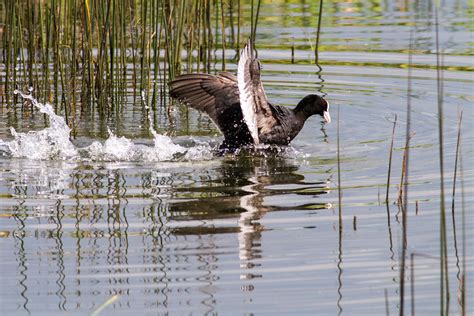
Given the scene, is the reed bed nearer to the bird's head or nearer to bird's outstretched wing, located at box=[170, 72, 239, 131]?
bird's outstretched wing, located at box=[170, 72, 239, 131]

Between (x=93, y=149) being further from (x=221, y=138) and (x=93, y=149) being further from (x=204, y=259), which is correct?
(x=204, y=259)

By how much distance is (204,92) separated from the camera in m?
7.40

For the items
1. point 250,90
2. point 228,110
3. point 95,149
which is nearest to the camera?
point 250,90

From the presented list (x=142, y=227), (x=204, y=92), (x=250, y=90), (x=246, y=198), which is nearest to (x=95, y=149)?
(x=204, y=92)

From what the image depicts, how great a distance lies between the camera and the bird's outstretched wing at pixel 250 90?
668cm

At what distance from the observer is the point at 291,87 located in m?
9.55

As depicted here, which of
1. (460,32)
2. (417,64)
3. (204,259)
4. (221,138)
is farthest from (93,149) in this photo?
(460,32)

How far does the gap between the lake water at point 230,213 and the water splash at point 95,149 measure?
0.01 metres

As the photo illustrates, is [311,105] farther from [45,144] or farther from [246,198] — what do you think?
[45,144]

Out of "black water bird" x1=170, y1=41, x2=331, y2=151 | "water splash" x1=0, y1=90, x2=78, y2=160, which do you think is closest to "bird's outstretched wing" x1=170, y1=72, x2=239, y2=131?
"black water bird" x1=170, y1=41, x2=331, y2=151

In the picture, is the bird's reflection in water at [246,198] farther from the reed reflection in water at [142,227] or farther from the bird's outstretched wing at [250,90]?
the bird's outstretched wing at [250,90]

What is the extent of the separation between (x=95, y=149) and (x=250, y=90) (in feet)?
3.93

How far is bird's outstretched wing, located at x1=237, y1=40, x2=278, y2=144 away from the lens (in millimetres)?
6680

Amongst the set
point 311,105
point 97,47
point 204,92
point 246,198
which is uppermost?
point 97,47
